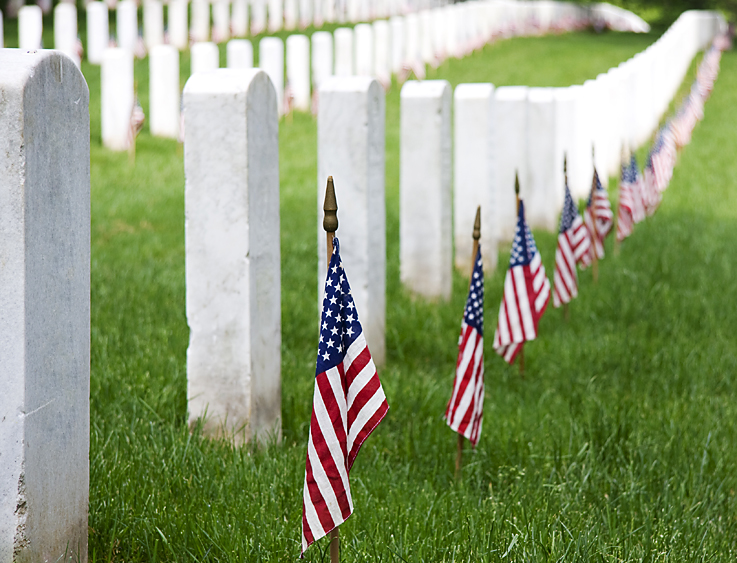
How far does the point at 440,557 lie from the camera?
2762mm

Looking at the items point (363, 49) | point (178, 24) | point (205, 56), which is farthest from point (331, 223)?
point (178, 24)

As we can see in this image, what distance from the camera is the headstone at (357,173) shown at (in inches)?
186

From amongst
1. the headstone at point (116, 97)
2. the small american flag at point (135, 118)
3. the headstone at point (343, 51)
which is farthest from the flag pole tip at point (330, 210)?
the headstone at point (343, 51)

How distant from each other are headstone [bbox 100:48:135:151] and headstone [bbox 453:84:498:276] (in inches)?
218

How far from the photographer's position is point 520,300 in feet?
15.5

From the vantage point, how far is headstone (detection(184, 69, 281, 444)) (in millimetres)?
3541

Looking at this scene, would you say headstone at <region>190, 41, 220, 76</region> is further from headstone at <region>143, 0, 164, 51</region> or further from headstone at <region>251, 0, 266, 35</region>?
headstone at <region>251, 0, 266, 35</region>

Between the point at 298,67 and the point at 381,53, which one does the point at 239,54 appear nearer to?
the point at 298,67

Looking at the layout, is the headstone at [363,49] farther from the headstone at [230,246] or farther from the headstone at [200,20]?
the headstone at [230,246]

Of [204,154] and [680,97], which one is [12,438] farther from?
[680,97]

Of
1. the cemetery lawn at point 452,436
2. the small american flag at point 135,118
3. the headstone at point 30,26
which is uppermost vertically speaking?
the headstone at point 30,26

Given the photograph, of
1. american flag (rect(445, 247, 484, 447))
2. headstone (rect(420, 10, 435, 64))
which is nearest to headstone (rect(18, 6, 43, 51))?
headstone (rect(420, 10, 435, 64))

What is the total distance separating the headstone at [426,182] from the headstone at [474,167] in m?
0.95

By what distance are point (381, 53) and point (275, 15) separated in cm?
670
